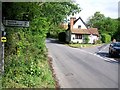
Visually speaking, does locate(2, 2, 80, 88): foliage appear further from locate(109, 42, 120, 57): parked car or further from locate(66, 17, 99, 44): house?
locate(66, 17, 99, 44): house

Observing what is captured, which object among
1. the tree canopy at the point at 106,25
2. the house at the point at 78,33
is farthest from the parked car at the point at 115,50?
the tree canopy at the point at 106,25

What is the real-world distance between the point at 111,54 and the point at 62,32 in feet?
141

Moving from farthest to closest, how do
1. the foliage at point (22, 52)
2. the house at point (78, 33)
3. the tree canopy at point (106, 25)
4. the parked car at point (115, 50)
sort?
the tree canopy at point (106, 25)
the house at point (78, 33)
the parked car at point (115, 50)
the foliage at point (22, 52)

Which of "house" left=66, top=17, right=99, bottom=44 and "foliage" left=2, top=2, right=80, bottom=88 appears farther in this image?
"house" left=66, top=17, right=99, bottom=44

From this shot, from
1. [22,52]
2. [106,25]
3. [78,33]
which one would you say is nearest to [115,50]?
Answer: [22,52]

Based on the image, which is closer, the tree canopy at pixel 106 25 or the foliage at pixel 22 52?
the foliage at pixel 22 52

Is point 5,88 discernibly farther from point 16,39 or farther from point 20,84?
point 16,39

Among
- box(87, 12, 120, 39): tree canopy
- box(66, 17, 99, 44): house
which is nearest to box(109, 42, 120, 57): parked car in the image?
box(66, 17, 99, 44): house

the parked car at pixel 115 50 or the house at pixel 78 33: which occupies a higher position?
the house at pixel 78 33

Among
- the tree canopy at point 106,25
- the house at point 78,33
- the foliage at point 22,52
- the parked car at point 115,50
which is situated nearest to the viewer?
the foliage at point 22,52

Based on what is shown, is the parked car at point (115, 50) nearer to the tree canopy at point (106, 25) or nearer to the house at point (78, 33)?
the house at point (78, 33)

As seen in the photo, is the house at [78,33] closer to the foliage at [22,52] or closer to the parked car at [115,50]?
the parked car at [115,50]

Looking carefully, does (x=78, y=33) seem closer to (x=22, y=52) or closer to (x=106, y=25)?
(x=106, y=25)

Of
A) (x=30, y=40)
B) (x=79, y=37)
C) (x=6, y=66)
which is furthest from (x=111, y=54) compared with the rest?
(x=79, y=37)
